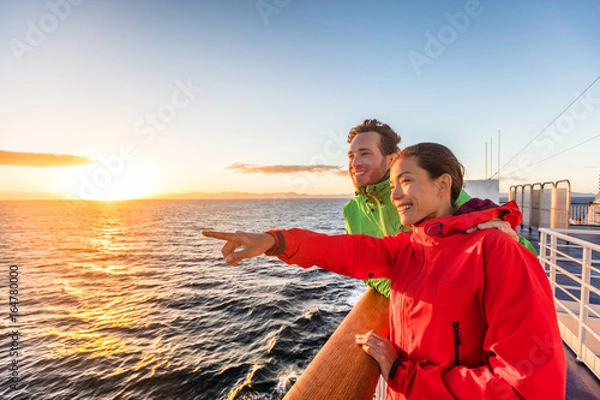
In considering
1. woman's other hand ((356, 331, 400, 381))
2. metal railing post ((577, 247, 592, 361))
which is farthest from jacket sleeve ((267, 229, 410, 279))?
metal railing post ((577, 247, 592, 361))

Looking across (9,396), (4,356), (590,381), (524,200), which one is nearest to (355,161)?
(590,381)

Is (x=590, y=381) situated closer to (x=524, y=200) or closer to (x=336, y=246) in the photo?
(x=336, y=246)

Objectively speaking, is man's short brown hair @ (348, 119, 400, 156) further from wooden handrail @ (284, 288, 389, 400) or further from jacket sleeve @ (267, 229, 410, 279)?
wooden handrail @ (284, 288, 389, 400)

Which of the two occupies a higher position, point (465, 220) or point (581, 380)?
point (465, 220)

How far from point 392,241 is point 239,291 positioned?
43.3 feet

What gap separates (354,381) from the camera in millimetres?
1177

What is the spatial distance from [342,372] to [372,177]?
1.68 metres

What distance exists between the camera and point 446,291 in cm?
121

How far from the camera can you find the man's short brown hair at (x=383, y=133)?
260 cm

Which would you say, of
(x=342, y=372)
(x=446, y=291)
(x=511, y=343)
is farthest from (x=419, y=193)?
(x=342, y=372)

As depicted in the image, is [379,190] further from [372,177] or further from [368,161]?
[368,161]

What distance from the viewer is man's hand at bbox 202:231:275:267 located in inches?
55.1

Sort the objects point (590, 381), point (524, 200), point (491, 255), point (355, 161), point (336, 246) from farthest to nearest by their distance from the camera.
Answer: point (524, 200)
point (590, 381)
point (355, 161)
point (336, 246)
point (491, 255)

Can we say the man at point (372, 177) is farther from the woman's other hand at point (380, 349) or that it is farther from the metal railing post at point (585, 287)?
the metal railing post at point (585, 287)
